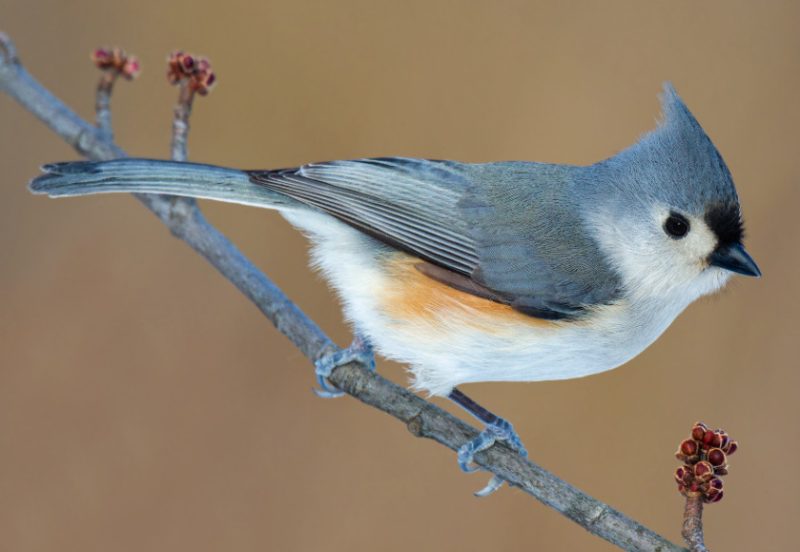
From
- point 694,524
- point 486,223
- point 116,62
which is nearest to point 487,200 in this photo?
point 486,223

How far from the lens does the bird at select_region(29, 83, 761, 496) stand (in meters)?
1.96

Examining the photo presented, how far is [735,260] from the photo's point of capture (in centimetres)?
197

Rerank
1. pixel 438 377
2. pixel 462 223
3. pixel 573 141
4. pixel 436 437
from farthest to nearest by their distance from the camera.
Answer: pixel 573 141
pixel 462 223
pixel 438 377
pixel 436 437

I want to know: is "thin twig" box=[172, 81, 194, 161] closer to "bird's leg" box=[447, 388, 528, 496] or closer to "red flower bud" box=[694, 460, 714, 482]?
"bird's leg" box=[447, 388, 528, 496]

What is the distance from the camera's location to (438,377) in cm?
203

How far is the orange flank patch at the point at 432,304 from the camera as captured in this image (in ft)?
6.59

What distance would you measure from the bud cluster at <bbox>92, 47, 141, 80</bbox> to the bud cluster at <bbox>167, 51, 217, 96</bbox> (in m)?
0.18

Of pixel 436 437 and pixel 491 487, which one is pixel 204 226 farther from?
pixel 491 487

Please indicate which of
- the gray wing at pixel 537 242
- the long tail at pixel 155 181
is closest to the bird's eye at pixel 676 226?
the gray wing at pixel 537 242

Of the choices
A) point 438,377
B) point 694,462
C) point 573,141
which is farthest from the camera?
point 573,141

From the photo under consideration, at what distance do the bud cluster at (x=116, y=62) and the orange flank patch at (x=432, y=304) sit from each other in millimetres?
895

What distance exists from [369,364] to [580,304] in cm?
53

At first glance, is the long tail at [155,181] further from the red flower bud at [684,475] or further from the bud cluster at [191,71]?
the red flower bud at [684,475]

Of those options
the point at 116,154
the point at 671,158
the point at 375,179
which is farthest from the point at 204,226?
the point at 671,158
